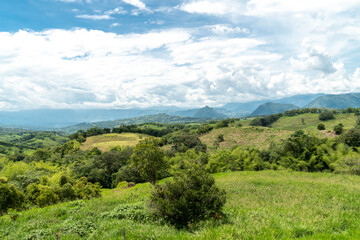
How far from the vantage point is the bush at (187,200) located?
8094mm

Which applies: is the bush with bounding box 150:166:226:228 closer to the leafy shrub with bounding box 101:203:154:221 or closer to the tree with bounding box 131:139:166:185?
the leafy shrub with bounding box 101:203:154:221

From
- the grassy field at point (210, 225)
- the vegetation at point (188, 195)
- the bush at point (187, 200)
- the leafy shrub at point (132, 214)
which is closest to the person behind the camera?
the grassy field at point (210, 225)

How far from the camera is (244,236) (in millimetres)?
5918

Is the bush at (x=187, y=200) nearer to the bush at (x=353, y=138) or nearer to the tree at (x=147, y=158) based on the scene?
the tree at (x=147, y=158)

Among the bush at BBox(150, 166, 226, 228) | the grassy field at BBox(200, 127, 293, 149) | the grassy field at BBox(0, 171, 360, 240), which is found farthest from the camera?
the grassy field at BBox(200, 127, 293, 149)

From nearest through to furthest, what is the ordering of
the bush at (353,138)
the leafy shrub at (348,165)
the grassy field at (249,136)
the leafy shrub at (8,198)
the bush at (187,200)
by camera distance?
the bush at (187,200) < the leafy shrub at (8,198) < the leafy shrub at (348,165) < the bush at (353,138) < the grassy field at (249,136)

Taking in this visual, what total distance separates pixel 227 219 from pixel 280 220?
1.99 meters

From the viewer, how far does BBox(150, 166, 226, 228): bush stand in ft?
26.6

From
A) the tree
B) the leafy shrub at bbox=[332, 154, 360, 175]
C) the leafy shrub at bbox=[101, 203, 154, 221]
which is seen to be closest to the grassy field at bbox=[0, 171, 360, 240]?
the leafy shrub at bbox=[101, 203, 154, 221]

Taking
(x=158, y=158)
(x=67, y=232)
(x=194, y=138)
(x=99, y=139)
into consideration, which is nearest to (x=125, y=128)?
(x=99, y=139)

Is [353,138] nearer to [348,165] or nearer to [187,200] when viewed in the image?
[348,165]

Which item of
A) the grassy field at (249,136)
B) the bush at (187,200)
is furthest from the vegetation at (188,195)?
the grassy field at (249,136)

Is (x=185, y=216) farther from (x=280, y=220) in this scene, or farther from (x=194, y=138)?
(x=194, y=138)

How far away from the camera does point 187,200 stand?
8.16 meters
